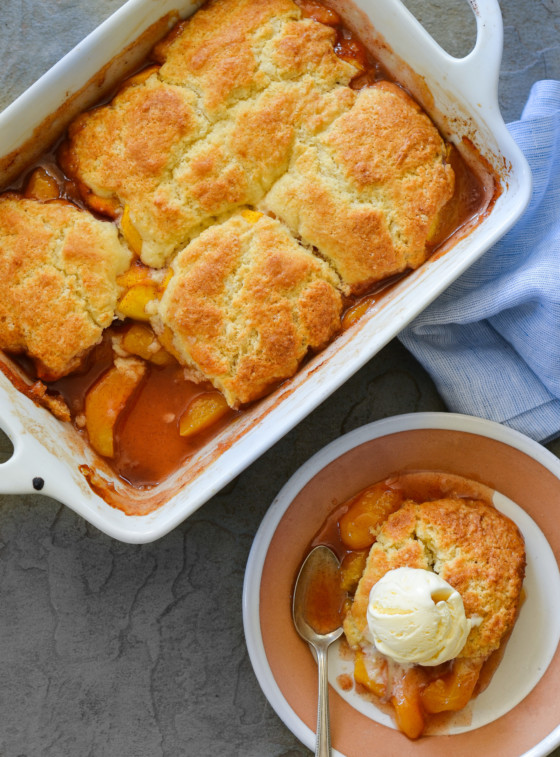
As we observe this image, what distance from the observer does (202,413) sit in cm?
183

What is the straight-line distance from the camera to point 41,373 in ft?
5.77

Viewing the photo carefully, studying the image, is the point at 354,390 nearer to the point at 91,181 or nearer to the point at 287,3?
the point at 91,181

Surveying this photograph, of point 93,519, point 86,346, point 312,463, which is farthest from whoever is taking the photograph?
point 312,463

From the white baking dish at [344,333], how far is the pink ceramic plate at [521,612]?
25 cm

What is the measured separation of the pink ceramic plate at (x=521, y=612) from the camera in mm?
1869

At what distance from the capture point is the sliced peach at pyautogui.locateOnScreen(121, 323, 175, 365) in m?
1.80

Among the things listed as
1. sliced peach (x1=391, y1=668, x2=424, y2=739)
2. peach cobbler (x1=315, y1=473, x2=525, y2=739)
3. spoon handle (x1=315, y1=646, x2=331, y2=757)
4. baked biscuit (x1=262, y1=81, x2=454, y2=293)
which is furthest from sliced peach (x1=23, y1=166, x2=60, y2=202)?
sliced peach (x1=391, y1=668, x2=424, y2=739)

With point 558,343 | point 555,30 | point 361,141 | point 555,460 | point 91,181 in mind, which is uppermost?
point 91,181

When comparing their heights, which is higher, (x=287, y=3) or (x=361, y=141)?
(x=287, y=3)

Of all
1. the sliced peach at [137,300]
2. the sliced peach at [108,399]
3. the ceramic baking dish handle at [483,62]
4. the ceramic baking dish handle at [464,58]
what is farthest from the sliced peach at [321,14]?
the sliced peach at [108,399]

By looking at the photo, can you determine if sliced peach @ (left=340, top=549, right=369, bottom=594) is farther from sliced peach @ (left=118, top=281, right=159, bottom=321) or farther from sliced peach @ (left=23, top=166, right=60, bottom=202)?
sliced peach @ (left=23, top=166, right=60, bottom=202)

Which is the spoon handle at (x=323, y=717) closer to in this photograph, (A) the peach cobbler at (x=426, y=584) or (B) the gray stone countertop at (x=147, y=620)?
(A) the peach cobbler at (x=426, y=584)

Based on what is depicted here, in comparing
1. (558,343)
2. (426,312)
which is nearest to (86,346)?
(426,312)

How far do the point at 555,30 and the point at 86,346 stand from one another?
67.0 inches
